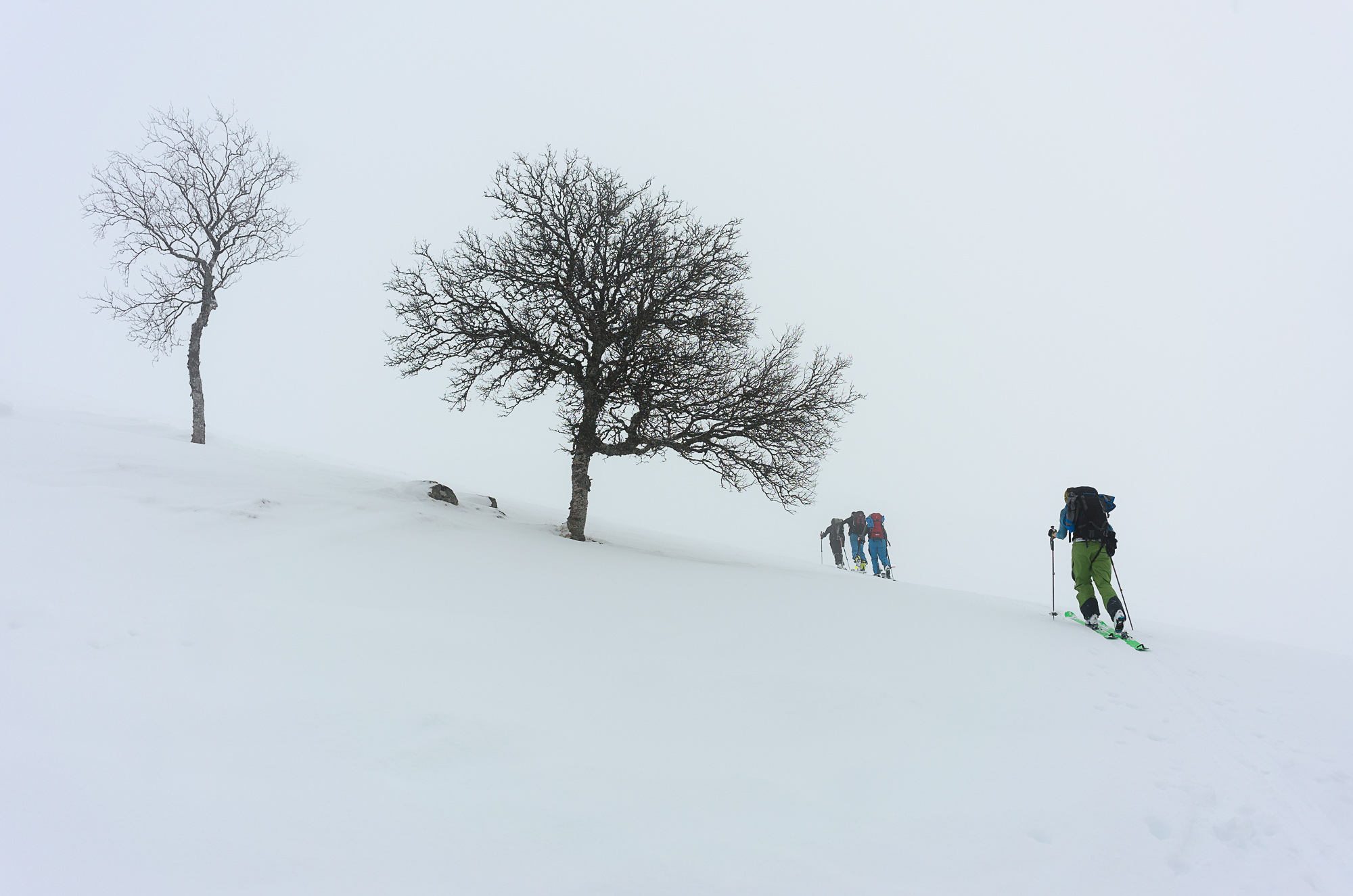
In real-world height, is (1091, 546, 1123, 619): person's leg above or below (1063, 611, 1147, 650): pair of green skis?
above

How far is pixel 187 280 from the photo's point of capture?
1667 centimetres

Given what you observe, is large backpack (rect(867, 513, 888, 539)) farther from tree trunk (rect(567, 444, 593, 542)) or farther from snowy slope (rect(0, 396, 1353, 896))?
snowy slope (rect(0, 396, 1353, 896))

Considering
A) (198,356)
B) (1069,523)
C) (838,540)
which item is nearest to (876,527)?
(838,540)

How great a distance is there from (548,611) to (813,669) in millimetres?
2729

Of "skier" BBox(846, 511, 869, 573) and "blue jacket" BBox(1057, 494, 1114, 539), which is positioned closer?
"blue jacket" BBox(1057, 494, 1114, 539)

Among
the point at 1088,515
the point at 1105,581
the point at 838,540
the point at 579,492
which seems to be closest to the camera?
the point at 1105,581

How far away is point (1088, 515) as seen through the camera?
912cm

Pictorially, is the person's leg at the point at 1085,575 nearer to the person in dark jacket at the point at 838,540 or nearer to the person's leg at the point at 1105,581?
the person's leg at the point at 1105,581

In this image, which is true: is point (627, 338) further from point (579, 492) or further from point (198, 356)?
point (198, 356)

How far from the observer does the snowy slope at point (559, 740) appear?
2.53 metres

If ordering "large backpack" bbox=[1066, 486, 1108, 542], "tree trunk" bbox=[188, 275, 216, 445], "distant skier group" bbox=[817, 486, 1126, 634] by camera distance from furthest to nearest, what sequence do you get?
"tree trunk" bbox=[188, 275, 216, 445] < "large backpack" bbox=[1066, 486, 1108, 542] < "distant skier group" bbox=[817, 486, 1126, 634]

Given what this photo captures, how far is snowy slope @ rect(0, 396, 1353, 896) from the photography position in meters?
2.53

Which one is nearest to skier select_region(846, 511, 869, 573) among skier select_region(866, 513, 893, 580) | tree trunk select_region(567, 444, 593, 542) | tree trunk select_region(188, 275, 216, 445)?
skier select_region(866, 513, 893, 580)

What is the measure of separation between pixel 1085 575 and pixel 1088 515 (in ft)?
3.16
